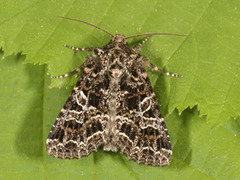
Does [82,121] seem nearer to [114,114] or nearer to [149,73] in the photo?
[114,114]

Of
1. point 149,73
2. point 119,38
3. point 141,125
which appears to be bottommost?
point 141,125

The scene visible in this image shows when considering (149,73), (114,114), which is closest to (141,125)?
(114,114)

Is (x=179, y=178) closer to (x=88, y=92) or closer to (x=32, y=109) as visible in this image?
(x=88, y=92)

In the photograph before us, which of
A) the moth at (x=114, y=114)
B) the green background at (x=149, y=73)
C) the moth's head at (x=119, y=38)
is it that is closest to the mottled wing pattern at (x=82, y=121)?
the moth at (x=114, y=114)

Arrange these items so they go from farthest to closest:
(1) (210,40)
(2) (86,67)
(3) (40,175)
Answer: (3) (40,175)
(2) (86,67)
(1) (210,40)

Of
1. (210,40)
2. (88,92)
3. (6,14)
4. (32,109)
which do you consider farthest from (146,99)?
(6,14)

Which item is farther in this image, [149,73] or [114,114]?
[149,73]

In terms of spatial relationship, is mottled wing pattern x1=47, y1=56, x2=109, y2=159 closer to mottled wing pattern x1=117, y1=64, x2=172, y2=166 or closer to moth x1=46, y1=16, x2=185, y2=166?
moth x1=46, y1=16, x2=185, y2=166
